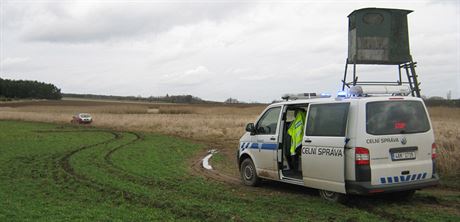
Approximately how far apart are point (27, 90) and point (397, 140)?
436ft

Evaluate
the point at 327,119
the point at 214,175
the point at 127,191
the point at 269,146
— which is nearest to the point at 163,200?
the point at 127,191

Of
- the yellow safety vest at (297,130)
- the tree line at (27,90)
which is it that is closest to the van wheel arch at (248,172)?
the yellow safety vest at (297,130)

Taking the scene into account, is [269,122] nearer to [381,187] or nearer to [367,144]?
[367,144]

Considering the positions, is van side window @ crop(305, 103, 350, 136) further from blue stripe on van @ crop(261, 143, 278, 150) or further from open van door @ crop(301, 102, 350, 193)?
blue stripe on van @ crop(261, 143, 278, 150)

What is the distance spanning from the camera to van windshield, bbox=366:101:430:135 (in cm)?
773

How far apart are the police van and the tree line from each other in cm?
12690

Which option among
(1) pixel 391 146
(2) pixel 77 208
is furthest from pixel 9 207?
(1) pixel 391 146

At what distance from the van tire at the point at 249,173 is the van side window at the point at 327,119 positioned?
221cm

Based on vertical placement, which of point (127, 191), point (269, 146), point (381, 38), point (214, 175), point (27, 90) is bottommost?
point (214, 175)

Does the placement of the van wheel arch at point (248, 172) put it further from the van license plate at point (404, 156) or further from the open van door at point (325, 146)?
the van license plate at point (404, 156)

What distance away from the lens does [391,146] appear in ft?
25.2

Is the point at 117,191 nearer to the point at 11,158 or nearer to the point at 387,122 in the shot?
the point at 387,122

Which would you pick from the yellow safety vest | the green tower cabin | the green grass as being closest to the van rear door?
the green grass

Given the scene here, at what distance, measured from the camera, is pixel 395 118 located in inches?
310
